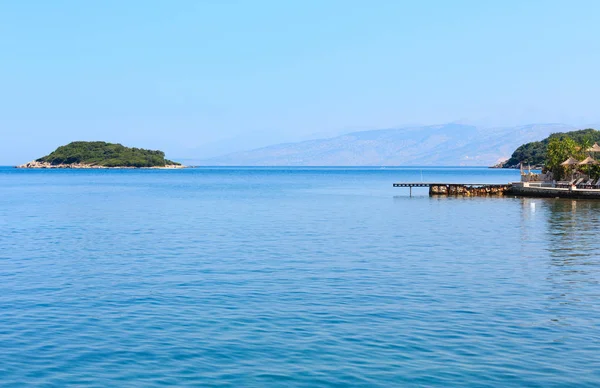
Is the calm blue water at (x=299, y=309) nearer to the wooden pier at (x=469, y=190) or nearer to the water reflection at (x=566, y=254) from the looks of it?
the water reflection at (x=566, y=254)

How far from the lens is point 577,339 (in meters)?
18.1

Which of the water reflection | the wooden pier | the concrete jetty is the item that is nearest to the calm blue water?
the water reflection

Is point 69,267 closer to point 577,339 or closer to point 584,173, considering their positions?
point 577,339

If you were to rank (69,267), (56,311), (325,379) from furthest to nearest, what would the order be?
(69,267) → (56,311) → (325,379)

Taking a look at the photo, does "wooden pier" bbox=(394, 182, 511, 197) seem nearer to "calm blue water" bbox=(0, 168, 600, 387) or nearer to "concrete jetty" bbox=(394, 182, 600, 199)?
"concrete jetty" bbox=(394, 182, 600, 199)

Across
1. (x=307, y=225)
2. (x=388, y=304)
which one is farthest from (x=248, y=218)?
(x=388, y=304)

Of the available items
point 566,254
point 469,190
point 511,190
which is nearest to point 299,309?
point 566,254

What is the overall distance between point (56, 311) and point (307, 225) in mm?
29481

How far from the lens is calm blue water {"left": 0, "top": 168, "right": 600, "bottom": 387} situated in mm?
15531

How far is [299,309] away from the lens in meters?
21.1

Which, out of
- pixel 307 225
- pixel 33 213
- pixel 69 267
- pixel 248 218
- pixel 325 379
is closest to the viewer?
pixel 325 379

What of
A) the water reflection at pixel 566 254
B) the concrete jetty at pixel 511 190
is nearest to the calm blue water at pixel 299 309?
the water reflection at pixel 566 254

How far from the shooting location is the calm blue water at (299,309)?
15.5m

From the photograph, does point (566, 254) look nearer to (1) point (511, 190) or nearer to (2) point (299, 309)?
(2) point (299, 309)
